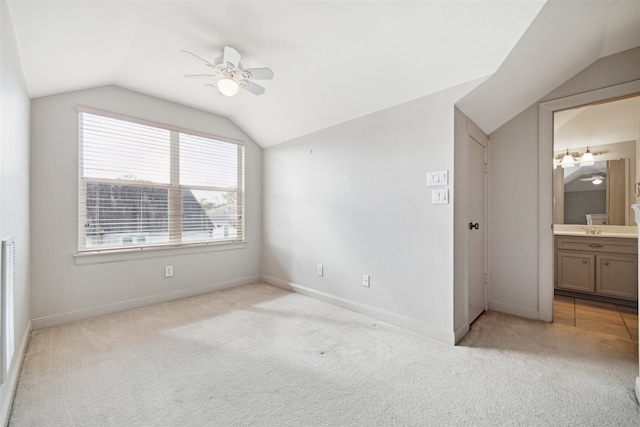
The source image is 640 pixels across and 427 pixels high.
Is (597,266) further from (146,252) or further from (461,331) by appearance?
(146,252)

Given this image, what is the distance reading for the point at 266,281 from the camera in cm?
436

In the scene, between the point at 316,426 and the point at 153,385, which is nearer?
the point at 316,426

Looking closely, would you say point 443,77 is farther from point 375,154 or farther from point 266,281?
point 266,281

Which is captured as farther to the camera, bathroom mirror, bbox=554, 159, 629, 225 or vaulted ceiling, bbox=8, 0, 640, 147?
bathroom mirror, bbox=554, 159, 629, 225

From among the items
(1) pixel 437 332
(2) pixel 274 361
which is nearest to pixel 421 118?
(1) pixel 437 332

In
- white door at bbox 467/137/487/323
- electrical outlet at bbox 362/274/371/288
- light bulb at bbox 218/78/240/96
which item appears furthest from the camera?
electrical outlet at bbox 362/274/371/288

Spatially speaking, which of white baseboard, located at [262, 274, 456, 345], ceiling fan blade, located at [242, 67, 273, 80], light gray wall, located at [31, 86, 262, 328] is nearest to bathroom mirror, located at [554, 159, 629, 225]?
white baseboard, located at [262, 274, 456, 345]

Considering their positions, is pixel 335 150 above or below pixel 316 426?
above

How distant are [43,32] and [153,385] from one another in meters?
2.46

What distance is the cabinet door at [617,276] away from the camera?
3268 mm

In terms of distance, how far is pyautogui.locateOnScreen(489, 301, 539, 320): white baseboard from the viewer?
9.66 ft

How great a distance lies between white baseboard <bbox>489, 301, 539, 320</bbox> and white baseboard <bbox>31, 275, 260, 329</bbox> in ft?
11.0

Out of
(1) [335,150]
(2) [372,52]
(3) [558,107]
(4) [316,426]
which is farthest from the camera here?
(1) [335,150]

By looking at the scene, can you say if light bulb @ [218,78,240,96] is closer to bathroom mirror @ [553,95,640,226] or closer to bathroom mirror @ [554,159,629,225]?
bathroom mirror @ [553,95,640,226]
